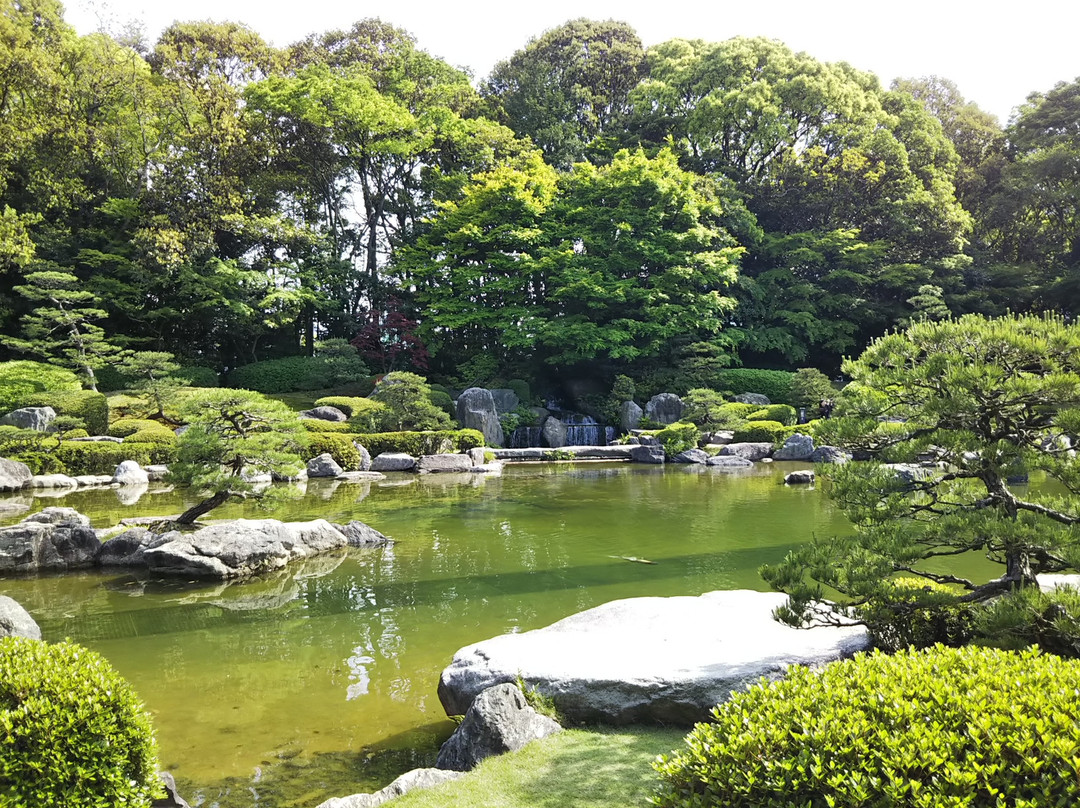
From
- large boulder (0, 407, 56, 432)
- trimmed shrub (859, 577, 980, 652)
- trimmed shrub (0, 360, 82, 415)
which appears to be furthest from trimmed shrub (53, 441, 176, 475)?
trimmed shrub (859, 577, 980, 652)

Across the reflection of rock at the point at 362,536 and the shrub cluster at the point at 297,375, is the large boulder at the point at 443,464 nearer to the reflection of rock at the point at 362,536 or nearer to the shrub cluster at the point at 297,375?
the shrub cluster at the point at 297,375

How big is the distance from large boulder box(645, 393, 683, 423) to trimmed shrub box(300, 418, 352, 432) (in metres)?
10.2

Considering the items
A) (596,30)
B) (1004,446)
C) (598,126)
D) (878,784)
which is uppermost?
(596,30)

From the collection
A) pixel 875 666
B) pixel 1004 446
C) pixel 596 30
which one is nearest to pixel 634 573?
pixel 1004 446

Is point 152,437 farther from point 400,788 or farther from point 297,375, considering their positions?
point 400,788

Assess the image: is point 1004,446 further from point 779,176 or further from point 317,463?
point 779,176

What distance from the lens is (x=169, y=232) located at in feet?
77.7

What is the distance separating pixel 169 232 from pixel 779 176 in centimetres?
2474

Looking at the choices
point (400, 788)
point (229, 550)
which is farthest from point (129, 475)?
point (400, 788)

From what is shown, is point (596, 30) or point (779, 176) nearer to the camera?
point (779, 176)

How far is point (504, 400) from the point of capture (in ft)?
76.1

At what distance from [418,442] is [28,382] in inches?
445

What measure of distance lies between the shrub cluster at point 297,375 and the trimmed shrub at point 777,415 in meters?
14.1

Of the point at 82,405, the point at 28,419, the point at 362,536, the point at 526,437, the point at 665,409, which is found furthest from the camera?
the point at 665,409
